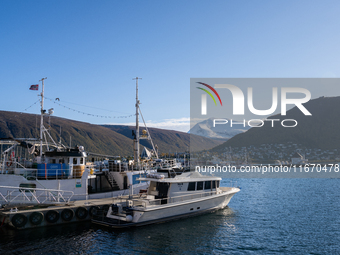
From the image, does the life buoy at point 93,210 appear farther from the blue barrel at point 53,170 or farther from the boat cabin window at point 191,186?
the boat cabin window at point 191,186

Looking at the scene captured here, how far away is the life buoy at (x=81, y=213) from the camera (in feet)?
84.0

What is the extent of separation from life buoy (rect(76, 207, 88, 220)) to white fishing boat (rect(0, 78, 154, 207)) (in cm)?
170

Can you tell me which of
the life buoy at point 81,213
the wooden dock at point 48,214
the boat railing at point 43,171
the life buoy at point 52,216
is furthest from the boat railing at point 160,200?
the boat railing at point 43,171

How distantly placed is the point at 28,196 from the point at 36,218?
3.98m

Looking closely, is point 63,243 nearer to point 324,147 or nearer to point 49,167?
point 49,167

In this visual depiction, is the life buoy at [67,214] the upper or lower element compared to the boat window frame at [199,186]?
lower

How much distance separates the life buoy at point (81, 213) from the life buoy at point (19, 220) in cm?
434

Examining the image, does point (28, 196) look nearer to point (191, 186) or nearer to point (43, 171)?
point (43, 171)

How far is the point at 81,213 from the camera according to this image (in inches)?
1013

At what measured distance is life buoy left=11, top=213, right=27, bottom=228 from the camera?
2303 cm

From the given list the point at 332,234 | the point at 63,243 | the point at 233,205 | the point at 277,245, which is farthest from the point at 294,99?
the point at 63,243

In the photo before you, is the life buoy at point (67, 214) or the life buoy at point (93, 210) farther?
the life buoy at point (93, 210)

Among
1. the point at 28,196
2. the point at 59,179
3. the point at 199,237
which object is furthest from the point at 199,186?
the point at 28,196

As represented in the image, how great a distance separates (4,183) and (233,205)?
1042 inches
